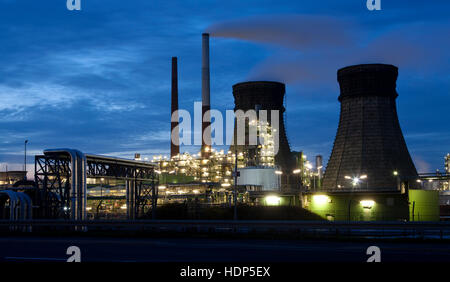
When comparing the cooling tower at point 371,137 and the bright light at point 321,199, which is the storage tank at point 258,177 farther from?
the cooling tower at point 371,137

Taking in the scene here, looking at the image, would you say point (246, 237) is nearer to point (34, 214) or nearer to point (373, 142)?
point (34, 214)

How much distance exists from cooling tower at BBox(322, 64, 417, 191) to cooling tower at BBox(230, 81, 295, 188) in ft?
61.0

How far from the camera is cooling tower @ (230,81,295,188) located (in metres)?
96.1

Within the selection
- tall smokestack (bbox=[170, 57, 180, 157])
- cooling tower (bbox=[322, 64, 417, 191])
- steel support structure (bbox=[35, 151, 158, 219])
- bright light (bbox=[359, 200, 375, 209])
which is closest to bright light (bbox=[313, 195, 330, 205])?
cooling tower (bbox=[322, 64, 417, 191])

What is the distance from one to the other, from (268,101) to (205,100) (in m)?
12.6

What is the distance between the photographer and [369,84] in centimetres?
7788

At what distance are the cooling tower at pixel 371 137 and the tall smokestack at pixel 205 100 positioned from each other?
946 inches

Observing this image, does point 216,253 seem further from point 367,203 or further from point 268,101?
point 268,101

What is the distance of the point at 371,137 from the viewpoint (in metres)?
77.4

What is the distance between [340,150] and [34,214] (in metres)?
50.8

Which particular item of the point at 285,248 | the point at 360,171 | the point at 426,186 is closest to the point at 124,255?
the point at 285,248

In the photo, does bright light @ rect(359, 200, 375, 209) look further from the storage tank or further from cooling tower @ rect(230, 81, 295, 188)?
cooling tower @ rect(230, 81, 295, 188)

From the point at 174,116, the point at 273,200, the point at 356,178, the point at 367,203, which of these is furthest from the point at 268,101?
the point at 367,203

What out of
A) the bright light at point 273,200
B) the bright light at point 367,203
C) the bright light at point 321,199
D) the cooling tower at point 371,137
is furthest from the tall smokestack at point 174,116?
the bright light at point 367,203
